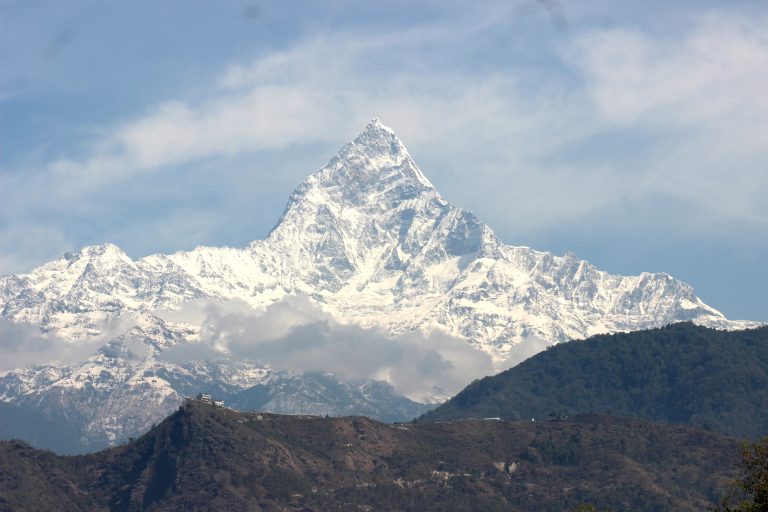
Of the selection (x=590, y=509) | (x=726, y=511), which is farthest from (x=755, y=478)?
(x=590, y=509)

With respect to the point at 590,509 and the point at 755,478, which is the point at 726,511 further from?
the point at 590,509

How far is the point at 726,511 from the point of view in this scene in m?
150

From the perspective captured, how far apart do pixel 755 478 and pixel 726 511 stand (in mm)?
4479

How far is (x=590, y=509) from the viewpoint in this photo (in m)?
194

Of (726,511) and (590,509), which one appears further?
(590,509)

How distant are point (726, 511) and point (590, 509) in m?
44.8

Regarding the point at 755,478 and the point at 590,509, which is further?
the point at 590,509

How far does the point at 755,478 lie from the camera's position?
150 meters

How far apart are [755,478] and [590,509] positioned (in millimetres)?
46611
